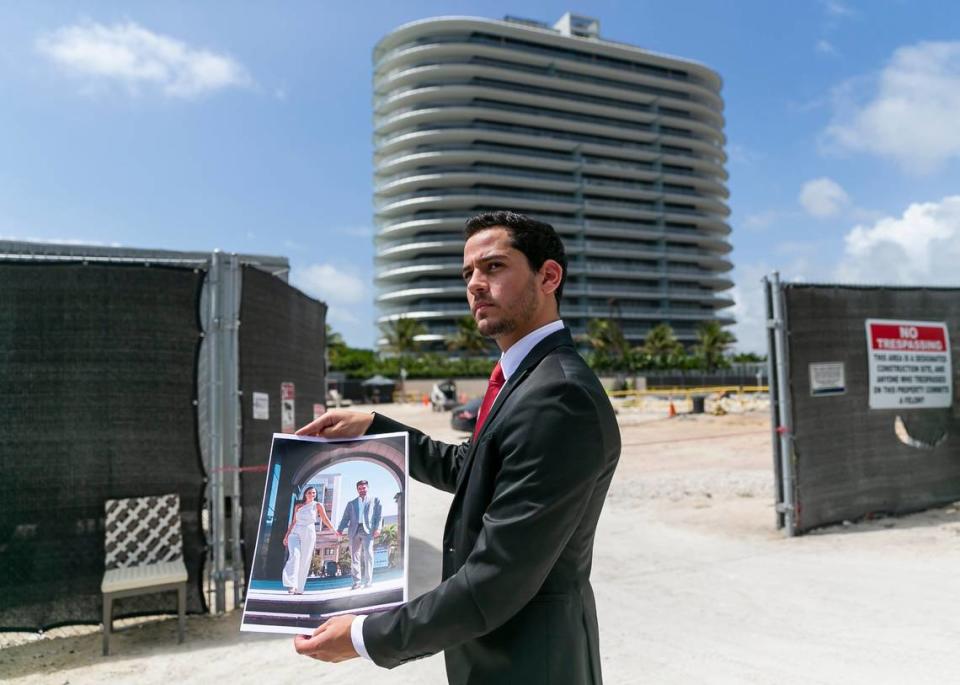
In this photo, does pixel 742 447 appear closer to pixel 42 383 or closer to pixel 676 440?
pixel 676 440

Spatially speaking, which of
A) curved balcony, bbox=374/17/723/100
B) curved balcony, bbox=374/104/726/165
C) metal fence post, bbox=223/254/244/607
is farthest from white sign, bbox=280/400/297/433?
curved balcony, bbox=374/17/723/100

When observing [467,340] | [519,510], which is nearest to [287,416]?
[519,510]

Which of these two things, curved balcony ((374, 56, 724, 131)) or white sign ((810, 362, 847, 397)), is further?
curved balcony ((374, 56, 724, 131))

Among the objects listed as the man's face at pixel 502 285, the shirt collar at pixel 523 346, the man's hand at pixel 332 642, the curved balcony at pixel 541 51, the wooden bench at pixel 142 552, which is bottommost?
the wooden bench at pixel 142 552

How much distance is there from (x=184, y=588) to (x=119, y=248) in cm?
276

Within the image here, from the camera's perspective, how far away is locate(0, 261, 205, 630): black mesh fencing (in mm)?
4793

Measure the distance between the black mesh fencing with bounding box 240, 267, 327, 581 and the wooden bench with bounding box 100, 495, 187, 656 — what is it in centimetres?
59

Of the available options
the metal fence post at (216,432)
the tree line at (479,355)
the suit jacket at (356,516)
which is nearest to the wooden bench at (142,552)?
the metal fence post at (216,432)

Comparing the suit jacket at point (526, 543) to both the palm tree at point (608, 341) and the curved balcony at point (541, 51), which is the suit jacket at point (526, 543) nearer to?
the palm tree at point (608, 341)

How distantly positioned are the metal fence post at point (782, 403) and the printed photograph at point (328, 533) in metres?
6.91

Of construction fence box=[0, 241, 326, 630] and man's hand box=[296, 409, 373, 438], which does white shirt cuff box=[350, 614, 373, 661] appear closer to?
man's hand box=[296, 409, 373, 438]

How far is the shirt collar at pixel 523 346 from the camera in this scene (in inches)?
73.2

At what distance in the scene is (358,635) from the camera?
1.59 metres

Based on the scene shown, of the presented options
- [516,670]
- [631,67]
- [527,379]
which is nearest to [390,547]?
[516,670]
